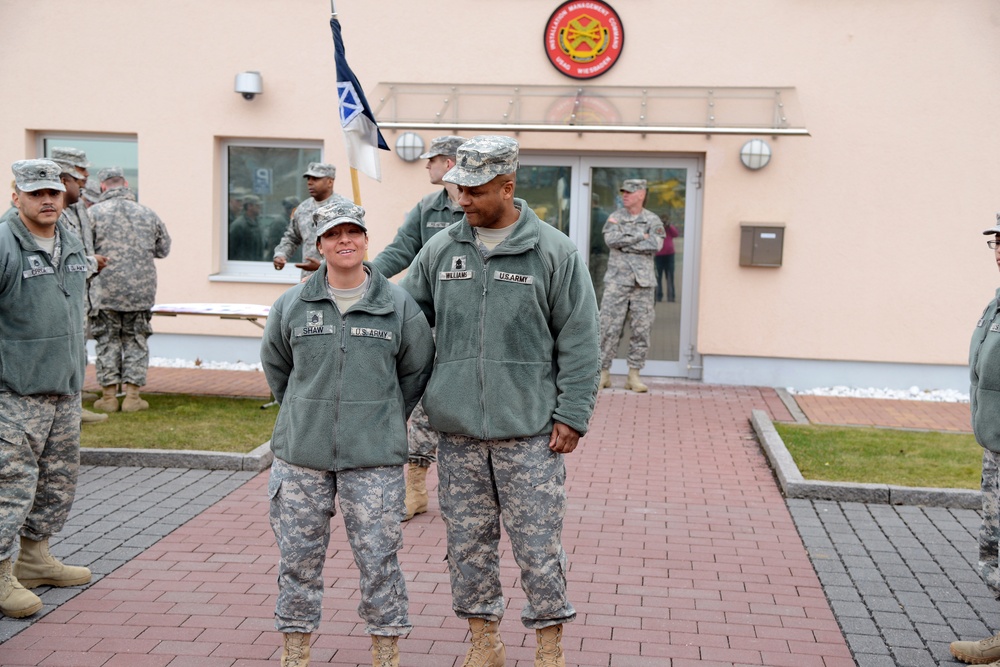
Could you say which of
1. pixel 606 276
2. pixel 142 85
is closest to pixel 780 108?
pixel 606 276

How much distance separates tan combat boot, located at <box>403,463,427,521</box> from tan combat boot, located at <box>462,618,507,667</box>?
232cm

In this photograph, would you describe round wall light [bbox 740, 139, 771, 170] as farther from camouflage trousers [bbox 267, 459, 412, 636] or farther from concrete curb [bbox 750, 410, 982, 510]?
camouflage trousers [bbox 267, 459, 412, 636]

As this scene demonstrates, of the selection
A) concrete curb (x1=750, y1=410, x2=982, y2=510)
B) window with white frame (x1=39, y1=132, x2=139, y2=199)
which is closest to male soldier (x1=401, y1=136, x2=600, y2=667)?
concrete curb (x1=750, y1=410, x2=982, y2=510)

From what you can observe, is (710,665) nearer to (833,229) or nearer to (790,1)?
(833,229)

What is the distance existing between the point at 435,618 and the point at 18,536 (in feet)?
6.48

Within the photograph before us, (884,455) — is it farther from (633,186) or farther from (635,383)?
(633,186)

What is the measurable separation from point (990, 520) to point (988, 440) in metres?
0.43

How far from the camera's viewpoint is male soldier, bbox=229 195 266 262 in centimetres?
1305

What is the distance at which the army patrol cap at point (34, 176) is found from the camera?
508 cm

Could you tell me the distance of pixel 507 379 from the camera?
13.8ft

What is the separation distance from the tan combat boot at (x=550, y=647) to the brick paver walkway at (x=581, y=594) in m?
0.30

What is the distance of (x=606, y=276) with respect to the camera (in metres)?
11.8

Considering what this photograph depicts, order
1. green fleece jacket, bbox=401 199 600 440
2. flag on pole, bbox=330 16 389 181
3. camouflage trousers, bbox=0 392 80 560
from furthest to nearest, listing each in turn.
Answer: flag on pole, bbox=330 16 389 181, camouflage trousers, bbox=0 392 80 560, green fleece jacket, bbox=401 199 600 440

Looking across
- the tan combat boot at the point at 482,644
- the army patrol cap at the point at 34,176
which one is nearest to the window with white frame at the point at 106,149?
the army patrol cap at the point at 34,176
